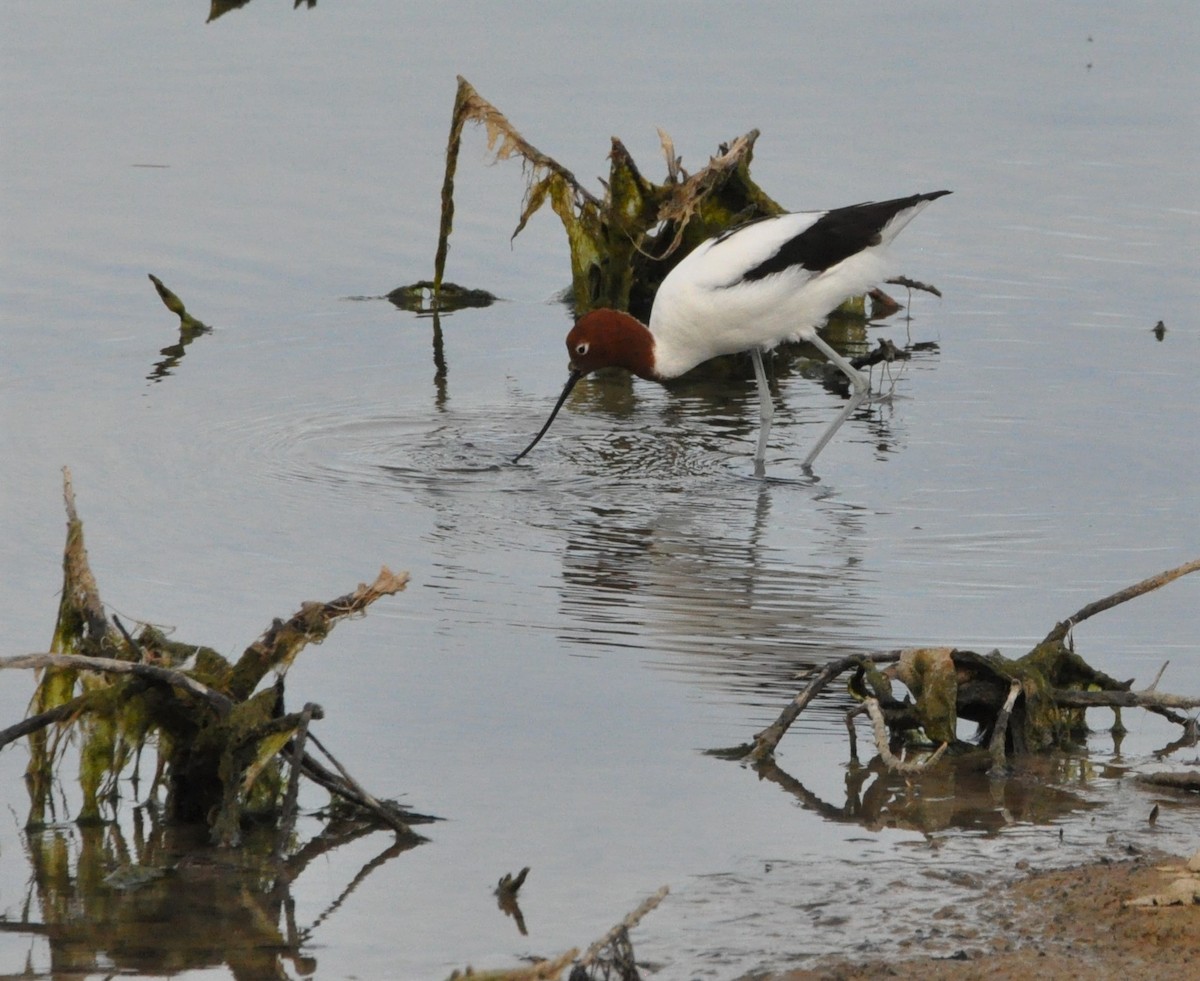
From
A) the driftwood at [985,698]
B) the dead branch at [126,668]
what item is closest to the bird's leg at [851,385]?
the driftwood at [985,698]

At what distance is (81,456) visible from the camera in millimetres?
8922

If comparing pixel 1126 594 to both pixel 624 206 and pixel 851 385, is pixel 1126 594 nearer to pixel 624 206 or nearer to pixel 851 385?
pixel 851 385

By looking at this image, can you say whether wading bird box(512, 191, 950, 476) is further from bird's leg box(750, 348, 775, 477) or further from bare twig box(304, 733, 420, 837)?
bare twig box(304, 733, 420, 837)

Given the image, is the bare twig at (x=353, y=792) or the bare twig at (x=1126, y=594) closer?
the bare twig at (x=353, y=792)

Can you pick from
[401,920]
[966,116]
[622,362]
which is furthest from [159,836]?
[966,116]

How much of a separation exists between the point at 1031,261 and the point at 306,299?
4.78m

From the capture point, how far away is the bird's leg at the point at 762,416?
30.2 feet

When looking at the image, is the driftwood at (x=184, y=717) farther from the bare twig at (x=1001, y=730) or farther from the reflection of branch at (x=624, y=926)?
the bare twig at (x=1001, y=730)

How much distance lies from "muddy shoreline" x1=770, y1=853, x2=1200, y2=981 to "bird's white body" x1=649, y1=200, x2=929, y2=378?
17.1ft

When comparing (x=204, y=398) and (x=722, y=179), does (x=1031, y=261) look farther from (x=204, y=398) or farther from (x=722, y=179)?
(x=204, y=398)

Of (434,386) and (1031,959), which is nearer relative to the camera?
(1031,959)

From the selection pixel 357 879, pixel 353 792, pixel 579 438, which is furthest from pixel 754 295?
pixel 357 879

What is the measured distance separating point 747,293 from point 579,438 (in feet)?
3.59

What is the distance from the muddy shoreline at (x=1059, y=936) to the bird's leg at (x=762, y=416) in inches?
186
